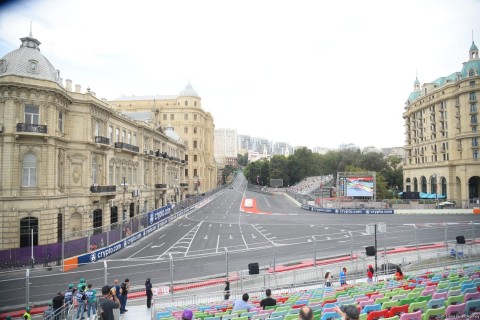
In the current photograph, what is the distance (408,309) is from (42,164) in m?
30.6

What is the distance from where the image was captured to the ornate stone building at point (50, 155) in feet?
89.7

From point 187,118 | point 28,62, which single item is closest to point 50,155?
point 28,62

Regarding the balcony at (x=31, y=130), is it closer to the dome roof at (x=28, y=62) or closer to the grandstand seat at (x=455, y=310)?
the dome roof at (x=28, y=62)

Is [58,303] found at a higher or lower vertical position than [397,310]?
lower

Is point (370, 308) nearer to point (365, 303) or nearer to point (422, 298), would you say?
point (365, 303)

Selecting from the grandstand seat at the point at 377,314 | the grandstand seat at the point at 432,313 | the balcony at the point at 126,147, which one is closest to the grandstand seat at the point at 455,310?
the grandstand seat at the point at 432,313

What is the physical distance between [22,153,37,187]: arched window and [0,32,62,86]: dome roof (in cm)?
741

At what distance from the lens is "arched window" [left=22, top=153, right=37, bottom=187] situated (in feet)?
92.4

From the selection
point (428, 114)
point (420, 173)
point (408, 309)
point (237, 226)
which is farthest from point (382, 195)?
point (408, 309)

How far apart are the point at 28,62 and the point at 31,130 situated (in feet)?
21.6

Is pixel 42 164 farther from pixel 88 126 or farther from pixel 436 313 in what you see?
pixel 436 313

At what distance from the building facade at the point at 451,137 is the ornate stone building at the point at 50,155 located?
65.2m

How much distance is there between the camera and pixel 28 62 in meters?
29.0

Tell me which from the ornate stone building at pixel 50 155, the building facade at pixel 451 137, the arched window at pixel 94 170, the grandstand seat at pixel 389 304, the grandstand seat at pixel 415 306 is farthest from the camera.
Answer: the building facade at pixel 451 137
